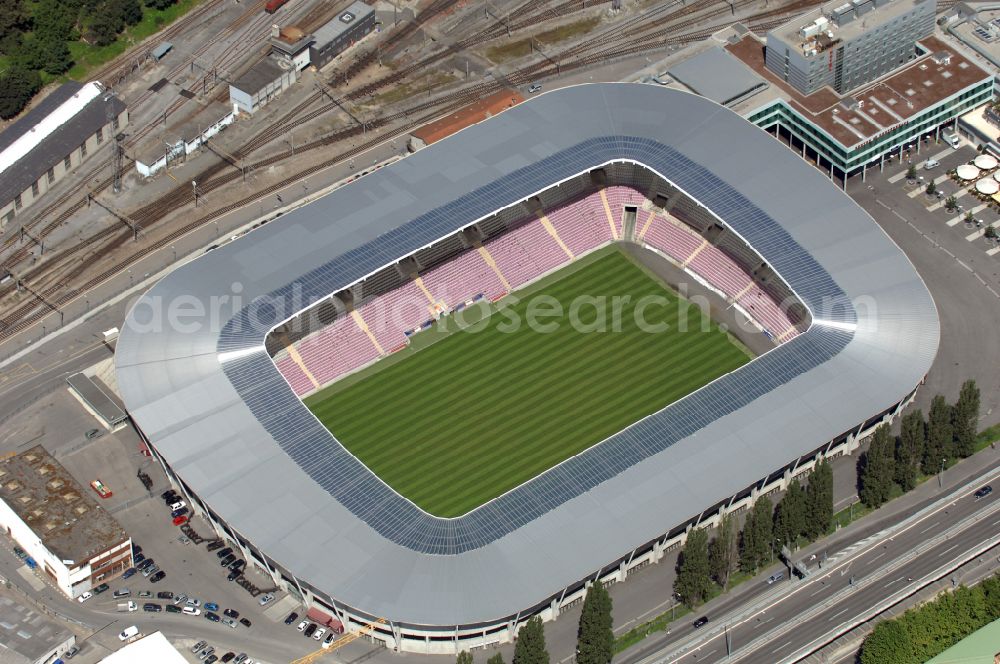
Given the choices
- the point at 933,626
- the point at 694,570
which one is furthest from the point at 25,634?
the point at 933,626

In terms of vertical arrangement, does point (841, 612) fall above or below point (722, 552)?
below

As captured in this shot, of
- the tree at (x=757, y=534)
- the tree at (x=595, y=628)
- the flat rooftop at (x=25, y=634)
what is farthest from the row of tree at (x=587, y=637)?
the flat rooftop at (x=25, y=634)

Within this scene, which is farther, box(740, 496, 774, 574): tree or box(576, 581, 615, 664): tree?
box(740, 496, 774, 574): tree

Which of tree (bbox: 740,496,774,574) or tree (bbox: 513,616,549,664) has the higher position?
tree (bbox: 513,616,549,664)

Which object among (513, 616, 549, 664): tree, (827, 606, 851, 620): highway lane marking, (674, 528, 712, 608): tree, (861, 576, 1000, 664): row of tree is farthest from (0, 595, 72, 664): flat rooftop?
(861, 576, 1000, 664): row of tree

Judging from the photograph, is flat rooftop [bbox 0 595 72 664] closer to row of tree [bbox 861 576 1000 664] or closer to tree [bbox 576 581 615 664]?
tree [bbox 576 581 615 664]

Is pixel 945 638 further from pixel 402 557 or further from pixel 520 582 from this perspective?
pixel 402 557

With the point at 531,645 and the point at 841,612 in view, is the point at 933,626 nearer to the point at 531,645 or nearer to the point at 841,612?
the point at 841,612
